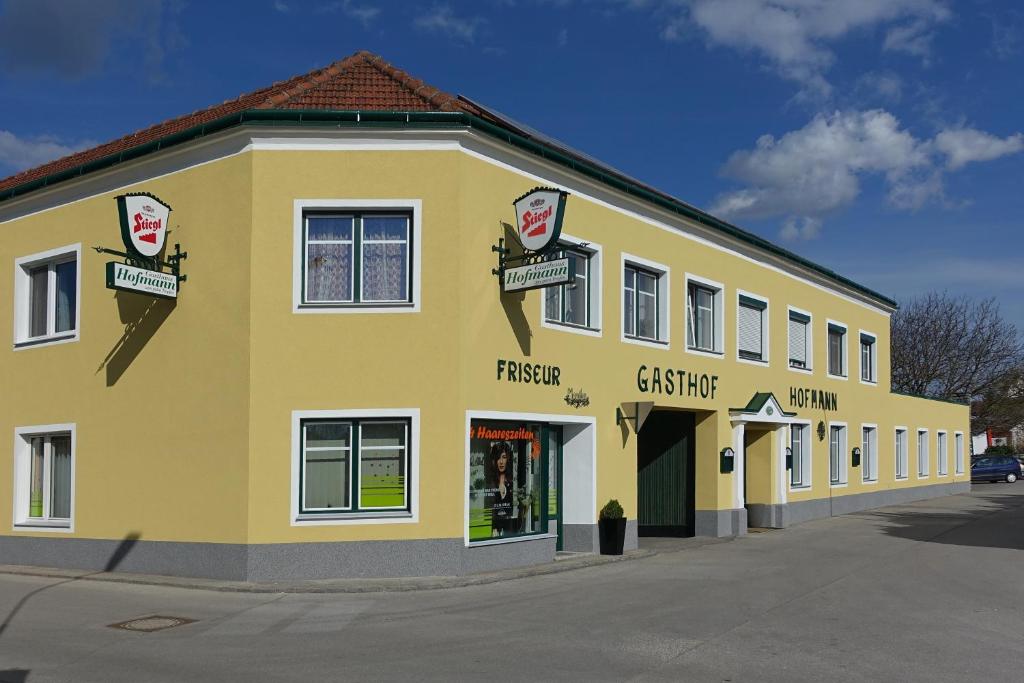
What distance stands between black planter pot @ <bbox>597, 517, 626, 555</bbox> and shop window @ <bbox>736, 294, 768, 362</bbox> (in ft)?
24.1

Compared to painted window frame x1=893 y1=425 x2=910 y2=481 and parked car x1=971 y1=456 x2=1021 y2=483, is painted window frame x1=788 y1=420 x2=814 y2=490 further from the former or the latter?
parked car x1=971 y1=456 x2=1021 y2=483

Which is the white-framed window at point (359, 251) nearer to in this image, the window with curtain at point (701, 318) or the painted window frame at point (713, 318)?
the painted window frame at point (713, 318)

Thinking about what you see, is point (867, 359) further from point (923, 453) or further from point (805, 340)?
point (923, 453)

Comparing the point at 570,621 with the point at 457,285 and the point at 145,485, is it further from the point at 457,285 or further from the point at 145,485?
the point at 145,485

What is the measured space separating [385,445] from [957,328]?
5932 cm

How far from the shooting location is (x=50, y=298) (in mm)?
19094

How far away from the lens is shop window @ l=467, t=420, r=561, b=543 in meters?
16.4

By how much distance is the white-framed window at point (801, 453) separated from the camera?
2778cm

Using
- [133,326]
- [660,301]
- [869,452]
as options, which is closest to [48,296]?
[133,326]

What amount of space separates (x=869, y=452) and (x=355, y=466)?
2274 cm

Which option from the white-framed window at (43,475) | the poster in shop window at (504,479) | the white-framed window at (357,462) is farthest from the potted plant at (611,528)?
the white-framed window at (43,475)

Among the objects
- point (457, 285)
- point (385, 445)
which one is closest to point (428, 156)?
point (457, 285)

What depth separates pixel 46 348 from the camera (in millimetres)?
18859

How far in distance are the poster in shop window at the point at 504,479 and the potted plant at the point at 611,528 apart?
1441mm
